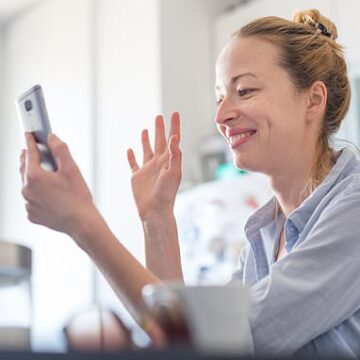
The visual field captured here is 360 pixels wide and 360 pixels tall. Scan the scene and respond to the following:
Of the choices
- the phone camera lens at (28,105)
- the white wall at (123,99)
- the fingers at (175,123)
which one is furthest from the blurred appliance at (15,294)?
the white wall at (123,99)

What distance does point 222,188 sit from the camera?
3281mm

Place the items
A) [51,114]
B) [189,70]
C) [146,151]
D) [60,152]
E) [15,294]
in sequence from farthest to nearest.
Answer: [51,114]
[189,70]
[146,151]
[15,294]
[60,152]

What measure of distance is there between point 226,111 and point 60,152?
54 cm

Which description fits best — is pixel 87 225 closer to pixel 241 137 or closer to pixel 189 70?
pixel 241 137

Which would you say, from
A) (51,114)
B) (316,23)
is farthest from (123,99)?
(316,23)

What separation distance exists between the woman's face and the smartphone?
1.51ft

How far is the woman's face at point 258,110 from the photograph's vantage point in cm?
135

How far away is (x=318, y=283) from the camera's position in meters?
0.99

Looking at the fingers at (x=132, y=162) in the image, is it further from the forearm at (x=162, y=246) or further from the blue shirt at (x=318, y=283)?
the blue shirt at (x=318, y=283)

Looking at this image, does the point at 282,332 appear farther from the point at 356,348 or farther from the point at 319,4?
the point at 319,4

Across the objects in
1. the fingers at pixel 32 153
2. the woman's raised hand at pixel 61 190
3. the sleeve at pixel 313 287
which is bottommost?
the sleeve at pixel 313 287

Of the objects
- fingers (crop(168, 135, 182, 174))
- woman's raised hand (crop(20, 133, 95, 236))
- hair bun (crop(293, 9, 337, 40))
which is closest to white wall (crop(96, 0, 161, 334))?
hair bun (crop(293, 9, 337, 40))

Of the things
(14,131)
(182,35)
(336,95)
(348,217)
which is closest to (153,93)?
(182,35)

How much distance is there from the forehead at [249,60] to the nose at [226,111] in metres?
0.03
